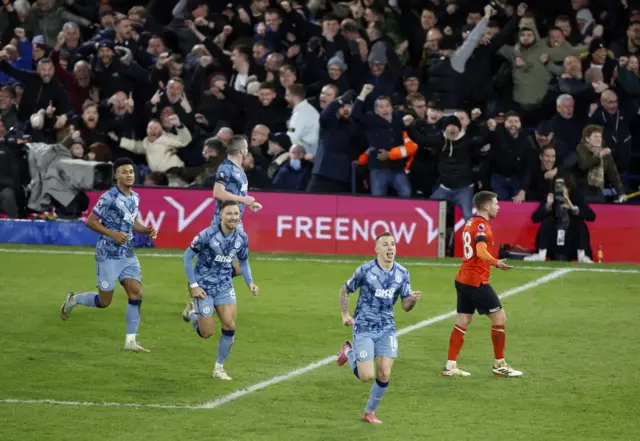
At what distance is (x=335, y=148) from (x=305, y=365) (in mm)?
9371

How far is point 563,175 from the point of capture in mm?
22422

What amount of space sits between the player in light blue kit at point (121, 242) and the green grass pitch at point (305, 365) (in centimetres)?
57

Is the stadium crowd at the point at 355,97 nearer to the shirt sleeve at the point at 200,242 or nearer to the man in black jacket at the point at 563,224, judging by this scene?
the man in black jacket at the point at 563,224

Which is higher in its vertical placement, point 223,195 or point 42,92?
point 42,92

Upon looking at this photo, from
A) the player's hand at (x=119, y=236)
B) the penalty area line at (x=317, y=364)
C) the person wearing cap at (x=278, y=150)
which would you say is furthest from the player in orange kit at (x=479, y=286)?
the person wearing cap at (x=278, y=150)

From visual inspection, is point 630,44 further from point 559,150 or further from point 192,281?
point 192,281

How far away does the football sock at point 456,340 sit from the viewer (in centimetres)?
1381

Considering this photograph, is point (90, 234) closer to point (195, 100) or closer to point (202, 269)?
point (195, 100)

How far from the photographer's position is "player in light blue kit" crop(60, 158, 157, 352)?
49.0 ft

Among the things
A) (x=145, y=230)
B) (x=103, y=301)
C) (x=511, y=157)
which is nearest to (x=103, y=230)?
(x=145, y=230)

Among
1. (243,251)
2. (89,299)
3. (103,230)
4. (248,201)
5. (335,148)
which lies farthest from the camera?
(335,148)

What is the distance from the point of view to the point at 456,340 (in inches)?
545

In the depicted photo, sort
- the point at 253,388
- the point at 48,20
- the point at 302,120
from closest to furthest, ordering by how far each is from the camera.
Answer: the point at 253,388 < the point at 302,120 < the point at 48,20

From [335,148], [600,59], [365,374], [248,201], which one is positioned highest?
[600,59]
